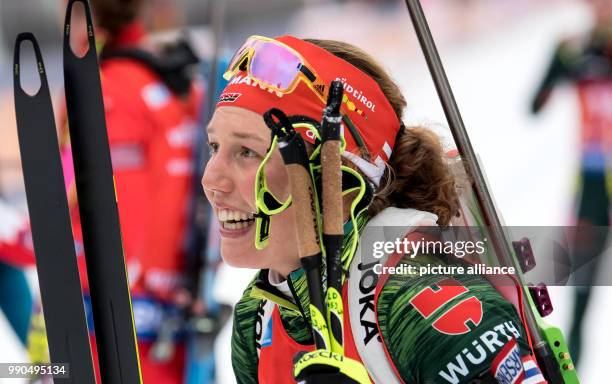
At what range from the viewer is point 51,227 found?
1.17m

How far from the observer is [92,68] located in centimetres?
118

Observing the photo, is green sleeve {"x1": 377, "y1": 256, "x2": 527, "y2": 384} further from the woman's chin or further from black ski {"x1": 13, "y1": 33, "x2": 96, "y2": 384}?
black ski {"x1": 13, "y1": 33, "x2": 96, "y2": 384}

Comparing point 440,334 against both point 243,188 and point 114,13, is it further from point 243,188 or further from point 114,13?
point 114,13

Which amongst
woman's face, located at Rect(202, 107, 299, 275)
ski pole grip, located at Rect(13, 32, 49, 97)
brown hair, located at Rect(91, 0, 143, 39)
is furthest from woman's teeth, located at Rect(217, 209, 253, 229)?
brown hair, located at Rect(91, 0, 143, 39)

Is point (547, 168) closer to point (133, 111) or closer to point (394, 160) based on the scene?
point (133, 111)

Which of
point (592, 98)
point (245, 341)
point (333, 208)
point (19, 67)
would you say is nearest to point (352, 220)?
point (333, 208)

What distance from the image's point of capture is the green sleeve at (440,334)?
1.01m

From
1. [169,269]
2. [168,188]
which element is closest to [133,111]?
[168,188]

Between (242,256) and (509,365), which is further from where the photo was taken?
(242,256)

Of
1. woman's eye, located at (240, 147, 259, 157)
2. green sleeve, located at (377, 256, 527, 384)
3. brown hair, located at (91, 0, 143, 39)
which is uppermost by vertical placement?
brown hair, located at (91, 0, 143, 39)

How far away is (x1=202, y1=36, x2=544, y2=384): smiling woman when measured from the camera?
1.02 m

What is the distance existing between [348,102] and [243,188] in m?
0.16

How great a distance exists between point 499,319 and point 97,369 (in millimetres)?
517

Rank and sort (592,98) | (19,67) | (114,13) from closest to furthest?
(19,67), (114,13), (592,98)
